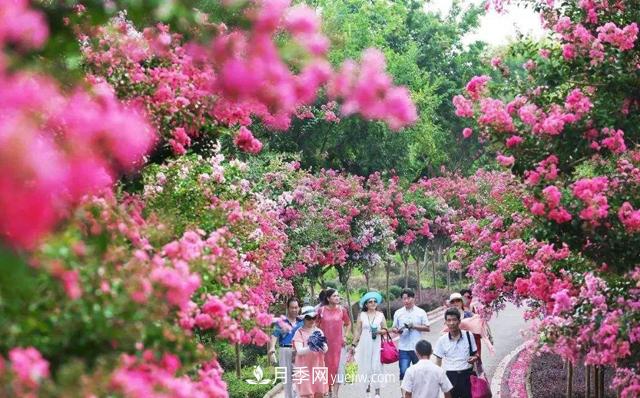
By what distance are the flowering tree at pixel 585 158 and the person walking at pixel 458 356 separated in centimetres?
222

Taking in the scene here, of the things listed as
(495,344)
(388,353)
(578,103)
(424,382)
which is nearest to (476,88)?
(578,103)

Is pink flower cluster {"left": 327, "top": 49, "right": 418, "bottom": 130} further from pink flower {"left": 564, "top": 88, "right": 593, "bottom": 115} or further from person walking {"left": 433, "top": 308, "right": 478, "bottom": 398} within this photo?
person walking {"left": 433, "top": 308, "right": 478, "bottom": 398}

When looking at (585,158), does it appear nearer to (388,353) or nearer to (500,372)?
(388,353)

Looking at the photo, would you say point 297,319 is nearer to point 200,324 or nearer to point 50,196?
point 200,324

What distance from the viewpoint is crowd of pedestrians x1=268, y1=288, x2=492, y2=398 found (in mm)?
11555

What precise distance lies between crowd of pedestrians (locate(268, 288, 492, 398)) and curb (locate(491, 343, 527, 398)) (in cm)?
226

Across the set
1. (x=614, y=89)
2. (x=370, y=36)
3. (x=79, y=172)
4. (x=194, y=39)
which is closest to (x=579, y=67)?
(x=614, y=89)

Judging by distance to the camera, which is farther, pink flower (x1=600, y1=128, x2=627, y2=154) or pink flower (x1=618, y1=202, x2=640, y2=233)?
pink flower (x1=600, y1=128, x2=627, y2=154)

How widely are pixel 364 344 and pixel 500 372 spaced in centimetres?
509

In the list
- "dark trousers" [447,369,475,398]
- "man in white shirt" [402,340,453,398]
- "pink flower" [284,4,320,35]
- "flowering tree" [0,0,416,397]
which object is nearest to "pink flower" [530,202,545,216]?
"man in white shirt" [402,340,453,398]

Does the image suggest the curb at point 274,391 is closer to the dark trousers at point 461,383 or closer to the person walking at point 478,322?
the person walking at point 478,322

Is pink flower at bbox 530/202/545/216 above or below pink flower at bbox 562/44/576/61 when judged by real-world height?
below

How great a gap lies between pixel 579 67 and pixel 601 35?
533 millimetres

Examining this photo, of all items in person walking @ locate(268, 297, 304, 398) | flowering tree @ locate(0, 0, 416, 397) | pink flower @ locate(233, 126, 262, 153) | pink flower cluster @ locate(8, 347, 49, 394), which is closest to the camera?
flowering tree @ locate(0, 0, 416, 397)
